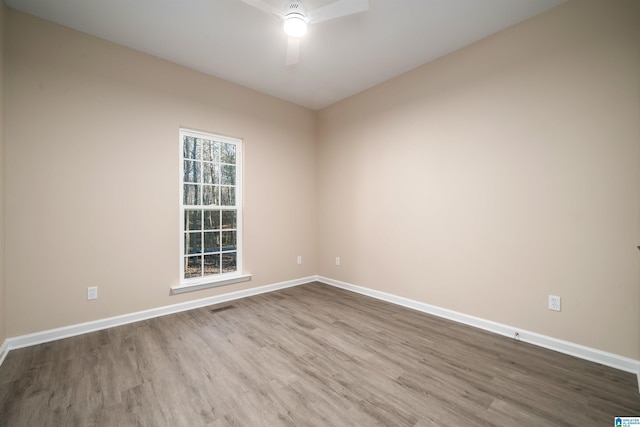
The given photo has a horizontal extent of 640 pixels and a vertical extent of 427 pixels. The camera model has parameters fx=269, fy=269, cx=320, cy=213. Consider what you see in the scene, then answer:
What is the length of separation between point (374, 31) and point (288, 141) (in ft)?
6.81

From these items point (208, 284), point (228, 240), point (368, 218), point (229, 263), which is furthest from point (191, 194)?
point (368, 218)

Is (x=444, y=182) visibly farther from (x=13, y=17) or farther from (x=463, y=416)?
(x=13, y=17)

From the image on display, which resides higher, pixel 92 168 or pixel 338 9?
pixel 338 9

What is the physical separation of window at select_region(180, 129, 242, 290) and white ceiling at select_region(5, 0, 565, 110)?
955 millimetres

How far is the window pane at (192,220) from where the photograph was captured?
333 cm

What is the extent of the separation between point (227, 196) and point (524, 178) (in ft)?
11.1

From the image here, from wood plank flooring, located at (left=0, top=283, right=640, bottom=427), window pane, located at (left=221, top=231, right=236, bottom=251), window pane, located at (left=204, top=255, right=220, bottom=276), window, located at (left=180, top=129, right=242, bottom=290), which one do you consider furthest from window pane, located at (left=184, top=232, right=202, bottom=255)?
wood plank flooring, located at (left=0, top=283, right=640, bottom=427)

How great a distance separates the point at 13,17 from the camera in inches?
91.4

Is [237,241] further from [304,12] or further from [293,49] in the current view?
[304,12]

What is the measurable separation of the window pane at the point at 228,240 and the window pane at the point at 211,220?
5.9 inches

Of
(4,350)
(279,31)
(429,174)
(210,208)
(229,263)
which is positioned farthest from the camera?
(229,263)

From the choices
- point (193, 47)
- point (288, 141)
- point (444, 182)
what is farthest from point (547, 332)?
point (193, 47)

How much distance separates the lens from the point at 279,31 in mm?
2600

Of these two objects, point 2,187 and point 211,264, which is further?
point 211,264
